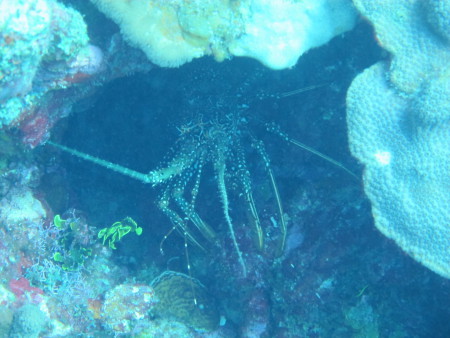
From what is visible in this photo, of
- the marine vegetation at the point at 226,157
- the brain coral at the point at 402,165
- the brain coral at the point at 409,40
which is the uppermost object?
the brain coral at the point at 409,40

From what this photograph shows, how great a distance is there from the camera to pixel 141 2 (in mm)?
2951

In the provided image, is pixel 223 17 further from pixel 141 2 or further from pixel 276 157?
pixel 276 157

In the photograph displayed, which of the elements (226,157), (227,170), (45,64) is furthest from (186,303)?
(45,64)

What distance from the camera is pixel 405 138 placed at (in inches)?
117

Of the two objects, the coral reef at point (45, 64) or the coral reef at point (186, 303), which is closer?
the coral reef at point (45, 64)

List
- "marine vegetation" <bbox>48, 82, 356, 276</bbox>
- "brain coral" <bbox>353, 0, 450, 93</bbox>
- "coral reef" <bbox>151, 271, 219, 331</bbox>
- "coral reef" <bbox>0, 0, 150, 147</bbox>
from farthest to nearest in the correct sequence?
"coral reef" <bbox>151, 271, 219, 331</bbox>
"marine vegetation" <bbox>48, 82, 356, 276</bbox>
"brain coral" <bbox>353, 0, 450, 93</bbox>
"coral reef" <bbox>0, 0, 150, 147</bbox>

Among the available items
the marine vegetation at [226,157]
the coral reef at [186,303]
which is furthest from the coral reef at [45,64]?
the coral reef at [186,303]

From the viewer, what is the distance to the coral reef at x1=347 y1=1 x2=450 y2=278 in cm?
288

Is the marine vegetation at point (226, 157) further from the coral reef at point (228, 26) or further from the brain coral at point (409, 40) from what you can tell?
the brain coral at point (409, 40)

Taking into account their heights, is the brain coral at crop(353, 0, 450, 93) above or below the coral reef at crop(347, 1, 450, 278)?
above

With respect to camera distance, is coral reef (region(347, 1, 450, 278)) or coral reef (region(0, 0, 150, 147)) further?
coral reef (region(347, 1, 450, 278))

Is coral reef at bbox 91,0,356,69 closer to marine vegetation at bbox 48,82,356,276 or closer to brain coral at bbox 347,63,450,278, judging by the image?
brain coral at bbox 347,63,450,278

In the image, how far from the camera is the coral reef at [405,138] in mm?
2885

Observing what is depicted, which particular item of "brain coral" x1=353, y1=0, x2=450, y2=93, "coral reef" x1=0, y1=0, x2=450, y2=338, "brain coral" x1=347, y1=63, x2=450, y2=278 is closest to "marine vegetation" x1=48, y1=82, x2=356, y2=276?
"coral reef" x1=0, y1=0, x2=450, y2=338
